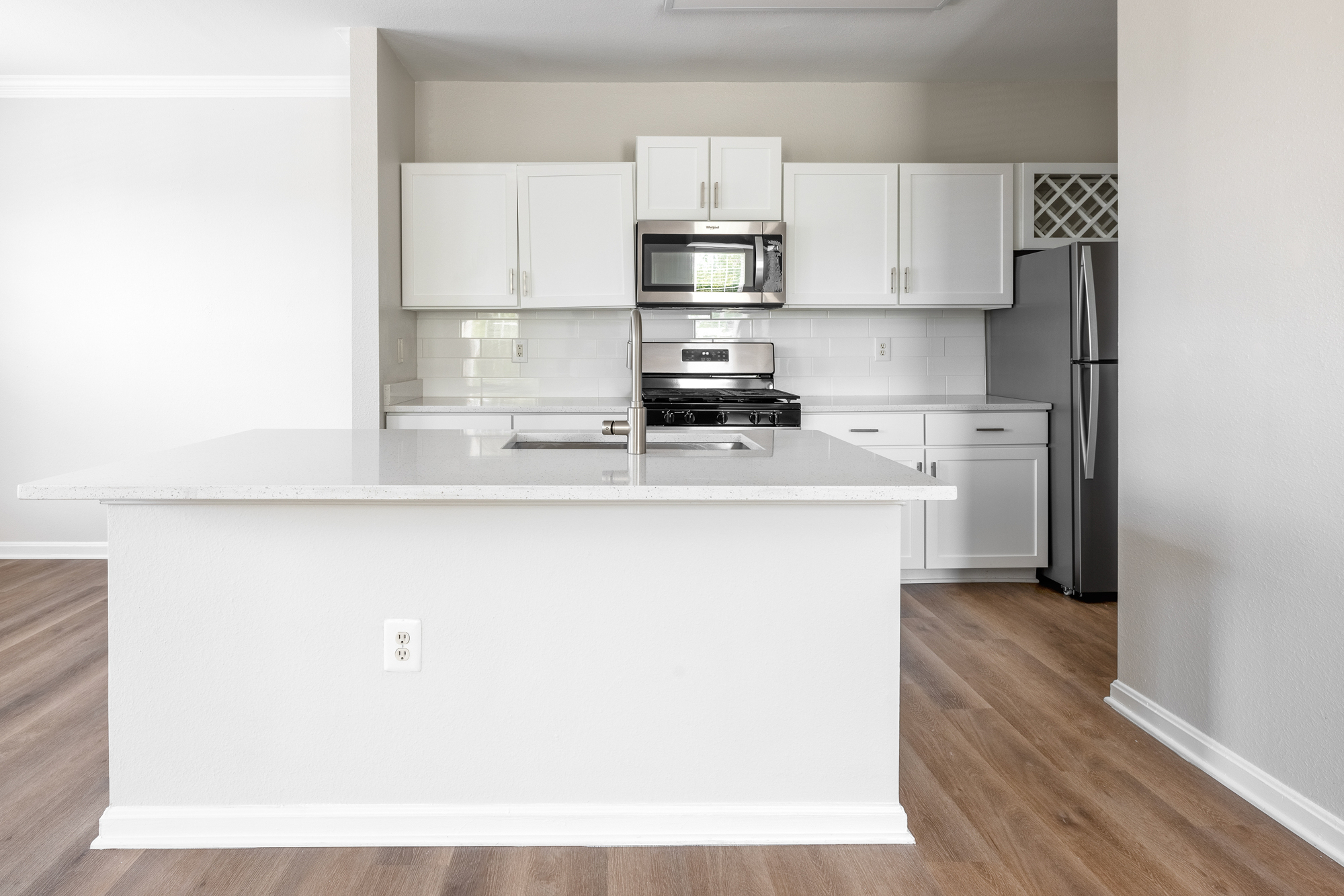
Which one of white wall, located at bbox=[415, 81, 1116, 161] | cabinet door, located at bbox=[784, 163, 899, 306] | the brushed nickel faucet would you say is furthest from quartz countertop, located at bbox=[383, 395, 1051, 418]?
the brushed nickel faucet

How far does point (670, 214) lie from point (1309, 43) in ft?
8.53

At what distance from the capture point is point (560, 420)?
13.3ft

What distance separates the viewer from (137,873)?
1.81m

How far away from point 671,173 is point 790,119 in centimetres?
77

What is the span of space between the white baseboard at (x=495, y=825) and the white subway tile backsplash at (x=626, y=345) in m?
2.81

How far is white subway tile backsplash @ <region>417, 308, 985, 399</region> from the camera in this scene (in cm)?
457

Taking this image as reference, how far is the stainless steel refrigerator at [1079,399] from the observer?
380 cm

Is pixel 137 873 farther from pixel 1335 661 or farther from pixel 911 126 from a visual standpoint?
pixel 911 126

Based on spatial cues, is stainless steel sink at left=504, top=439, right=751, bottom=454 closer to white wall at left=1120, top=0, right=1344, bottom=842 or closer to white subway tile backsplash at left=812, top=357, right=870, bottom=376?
white wall at left=1120, top=0, right=1344, bottom=842

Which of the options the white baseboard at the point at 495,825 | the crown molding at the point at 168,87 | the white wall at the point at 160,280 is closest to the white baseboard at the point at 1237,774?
the white baseboard at the point at 495,825

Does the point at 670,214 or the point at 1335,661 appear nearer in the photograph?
the point at 1335,661

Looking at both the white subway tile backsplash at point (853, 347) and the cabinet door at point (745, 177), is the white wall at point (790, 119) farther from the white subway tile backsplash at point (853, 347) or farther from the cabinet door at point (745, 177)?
the white subway tile backsplash at point (853, 347)

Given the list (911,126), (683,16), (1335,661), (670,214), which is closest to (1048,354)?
(911,126)

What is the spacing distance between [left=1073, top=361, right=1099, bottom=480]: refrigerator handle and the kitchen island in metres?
2.25
